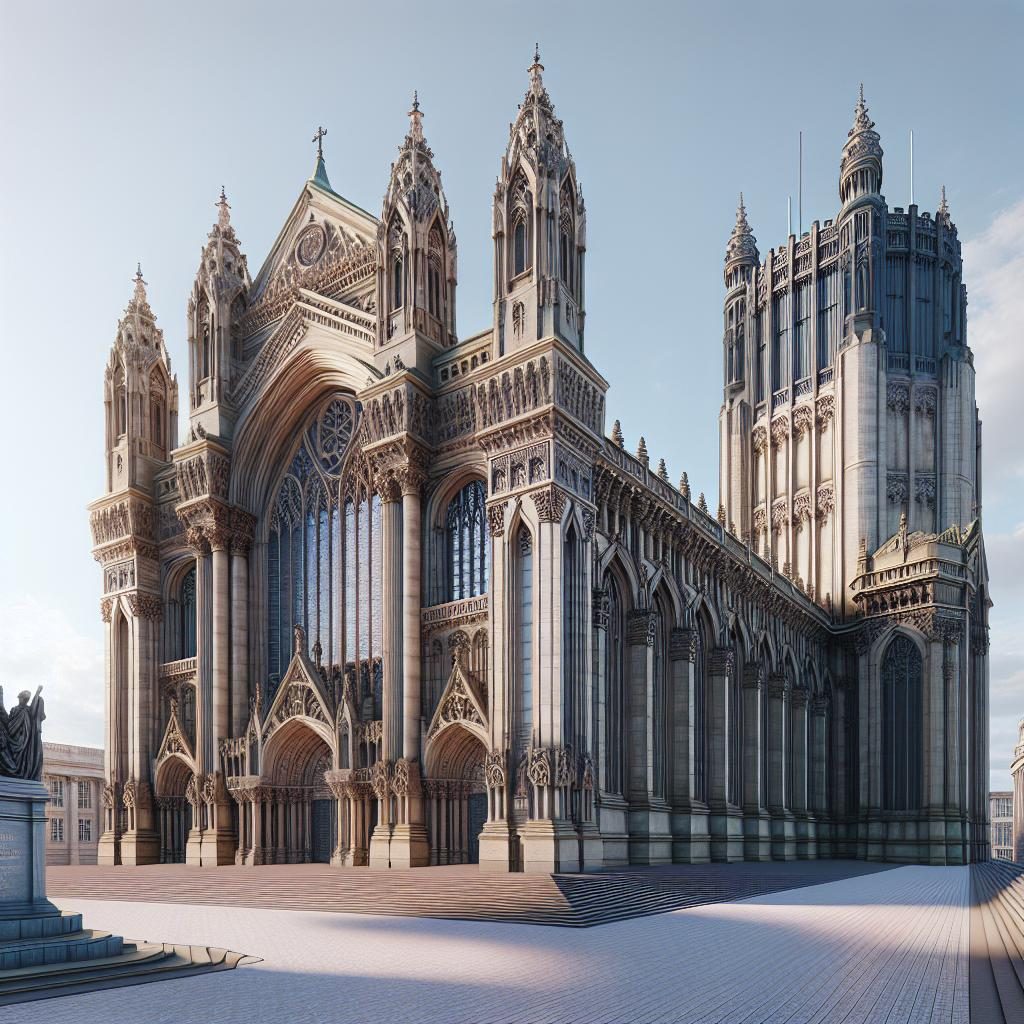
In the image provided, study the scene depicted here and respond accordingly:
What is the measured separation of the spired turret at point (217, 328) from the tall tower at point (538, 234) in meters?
15.9

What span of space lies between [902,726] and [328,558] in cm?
3613

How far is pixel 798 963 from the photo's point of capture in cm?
1717

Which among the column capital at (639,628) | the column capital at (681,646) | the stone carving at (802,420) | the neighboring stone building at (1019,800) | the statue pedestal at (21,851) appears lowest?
the neighboring stone building at (1019,800)

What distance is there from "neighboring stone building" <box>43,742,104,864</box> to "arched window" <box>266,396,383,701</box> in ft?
116

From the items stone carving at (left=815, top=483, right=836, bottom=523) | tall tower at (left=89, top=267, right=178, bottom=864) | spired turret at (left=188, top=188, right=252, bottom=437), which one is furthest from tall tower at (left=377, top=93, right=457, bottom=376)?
stone carving at (left=815, top=483, right=836, bottom=523)

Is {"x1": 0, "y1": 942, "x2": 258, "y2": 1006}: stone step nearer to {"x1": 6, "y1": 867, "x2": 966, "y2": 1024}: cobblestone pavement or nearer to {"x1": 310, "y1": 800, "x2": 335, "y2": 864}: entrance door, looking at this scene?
{"x1": 6, "y1": 867, "x2": 966, "y2": 1024}: cobblestone pavement

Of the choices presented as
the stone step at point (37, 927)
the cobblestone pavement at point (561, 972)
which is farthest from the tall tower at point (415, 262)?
the stone step at point (37, 927)

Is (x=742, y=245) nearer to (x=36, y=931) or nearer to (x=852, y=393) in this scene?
(x=852, y=393)

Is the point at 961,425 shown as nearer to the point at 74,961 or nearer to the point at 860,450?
the point at 860,450

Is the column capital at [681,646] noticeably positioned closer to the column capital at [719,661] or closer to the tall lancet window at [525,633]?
the column capital at [719,661]

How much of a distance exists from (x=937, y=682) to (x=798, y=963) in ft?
144

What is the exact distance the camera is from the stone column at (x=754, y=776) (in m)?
47.4

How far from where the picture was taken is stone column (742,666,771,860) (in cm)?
4744

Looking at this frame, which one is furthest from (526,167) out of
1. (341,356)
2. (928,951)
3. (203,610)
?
(928,951)
